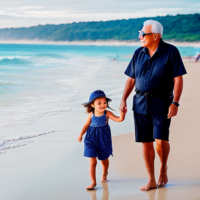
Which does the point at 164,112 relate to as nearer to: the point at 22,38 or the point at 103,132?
the point at 103,132

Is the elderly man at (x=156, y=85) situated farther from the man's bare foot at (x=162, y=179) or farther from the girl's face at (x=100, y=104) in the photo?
the girl's face at (x=100, y=104)

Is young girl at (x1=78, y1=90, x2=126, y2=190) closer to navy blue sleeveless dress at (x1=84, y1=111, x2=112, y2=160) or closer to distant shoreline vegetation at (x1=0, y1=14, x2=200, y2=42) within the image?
navy blue sleeveless dress at (x1=84, y1=111, x2=112, y2=160)

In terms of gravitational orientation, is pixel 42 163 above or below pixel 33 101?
below

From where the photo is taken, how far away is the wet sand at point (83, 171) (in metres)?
2.57

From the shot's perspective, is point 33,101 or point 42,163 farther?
point 33,101

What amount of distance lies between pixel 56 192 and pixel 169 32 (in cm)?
5246

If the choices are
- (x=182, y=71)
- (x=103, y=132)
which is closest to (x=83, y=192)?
(x=103, y=132)

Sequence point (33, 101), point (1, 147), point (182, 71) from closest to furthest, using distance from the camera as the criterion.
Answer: point (182, 71) < point (1, 147) < point (33, 101)

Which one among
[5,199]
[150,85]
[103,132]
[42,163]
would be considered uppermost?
[150,85]

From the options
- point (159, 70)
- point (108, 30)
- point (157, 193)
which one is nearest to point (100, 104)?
point (159, 70)

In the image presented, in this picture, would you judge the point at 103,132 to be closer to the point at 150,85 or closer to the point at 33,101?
the point at 150,85

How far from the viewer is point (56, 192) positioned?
8.60ft

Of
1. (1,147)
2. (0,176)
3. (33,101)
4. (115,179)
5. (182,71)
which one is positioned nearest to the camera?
(182,71)

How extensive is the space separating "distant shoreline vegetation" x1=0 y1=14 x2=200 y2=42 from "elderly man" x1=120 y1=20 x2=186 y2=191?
4623cm
